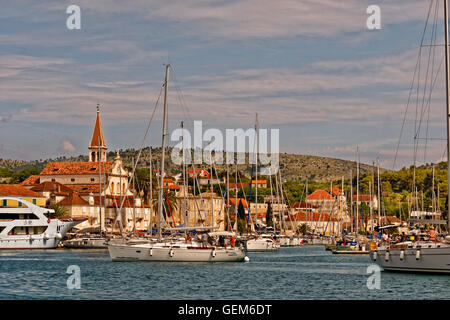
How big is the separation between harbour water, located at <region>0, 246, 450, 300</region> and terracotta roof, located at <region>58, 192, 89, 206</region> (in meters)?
80.7

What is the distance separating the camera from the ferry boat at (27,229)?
95.2 metres

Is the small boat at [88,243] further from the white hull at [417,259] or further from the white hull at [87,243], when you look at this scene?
the white hull at [417,259]

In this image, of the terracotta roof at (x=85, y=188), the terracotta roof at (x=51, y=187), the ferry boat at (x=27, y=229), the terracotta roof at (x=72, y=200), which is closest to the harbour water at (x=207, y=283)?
the ferry boat at (x=27, y=229)

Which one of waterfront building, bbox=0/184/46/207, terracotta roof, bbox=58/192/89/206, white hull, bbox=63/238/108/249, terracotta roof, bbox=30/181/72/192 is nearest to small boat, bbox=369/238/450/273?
white hull, bbox=63/238/108/249

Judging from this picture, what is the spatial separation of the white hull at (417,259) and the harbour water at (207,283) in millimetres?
556

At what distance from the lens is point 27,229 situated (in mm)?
98938

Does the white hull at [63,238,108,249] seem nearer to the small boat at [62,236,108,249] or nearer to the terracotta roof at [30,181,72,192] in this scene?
the small boat at [62,236,108,249]

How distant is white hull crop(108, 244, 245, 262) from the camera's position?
5728 centimetres

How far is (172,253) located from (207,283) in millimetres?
13715
